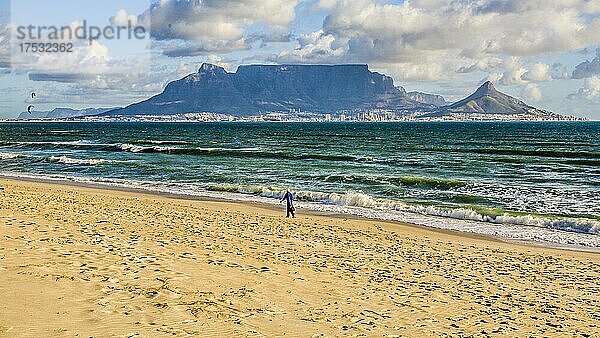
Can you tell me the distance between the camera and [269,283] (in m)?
10.0

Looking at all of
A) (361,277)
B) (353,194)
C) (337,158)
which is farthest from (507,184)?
(361,277)

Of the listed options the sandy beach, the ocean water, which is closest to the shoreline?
the ocean water

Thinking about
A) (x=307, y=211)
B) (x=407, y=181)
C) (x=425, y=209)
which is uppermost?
(x=407, y=181)

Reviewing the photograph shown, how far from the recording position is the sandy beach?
25.6ft

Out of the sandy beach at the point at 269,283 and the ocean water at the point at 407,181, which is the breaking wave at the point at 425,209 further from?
the sandy beach at the point at 269,283

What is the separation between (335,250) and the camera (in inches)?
550

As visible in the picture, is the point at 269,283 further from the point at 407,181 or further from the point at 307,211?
the point at 407,181

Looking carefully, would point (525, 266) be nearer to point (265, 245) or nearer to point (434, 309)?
point (434, 309)

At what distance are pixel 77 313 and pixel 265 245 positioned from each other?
672 centimetres

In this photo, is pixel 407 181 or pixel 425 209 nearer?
pixel 425 209

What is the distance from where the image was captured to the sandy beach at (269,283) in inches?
308

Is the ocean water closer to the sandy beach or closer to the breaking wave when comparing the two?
the breaking wave

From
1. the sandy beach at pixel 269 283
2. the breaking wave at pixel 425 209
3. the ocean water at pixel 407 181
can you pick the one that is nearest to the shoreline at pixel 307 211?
the ocean water at pixel 407 181

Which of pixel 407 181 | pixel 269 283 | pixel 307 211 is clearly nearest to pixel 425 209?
pixel 307 211
